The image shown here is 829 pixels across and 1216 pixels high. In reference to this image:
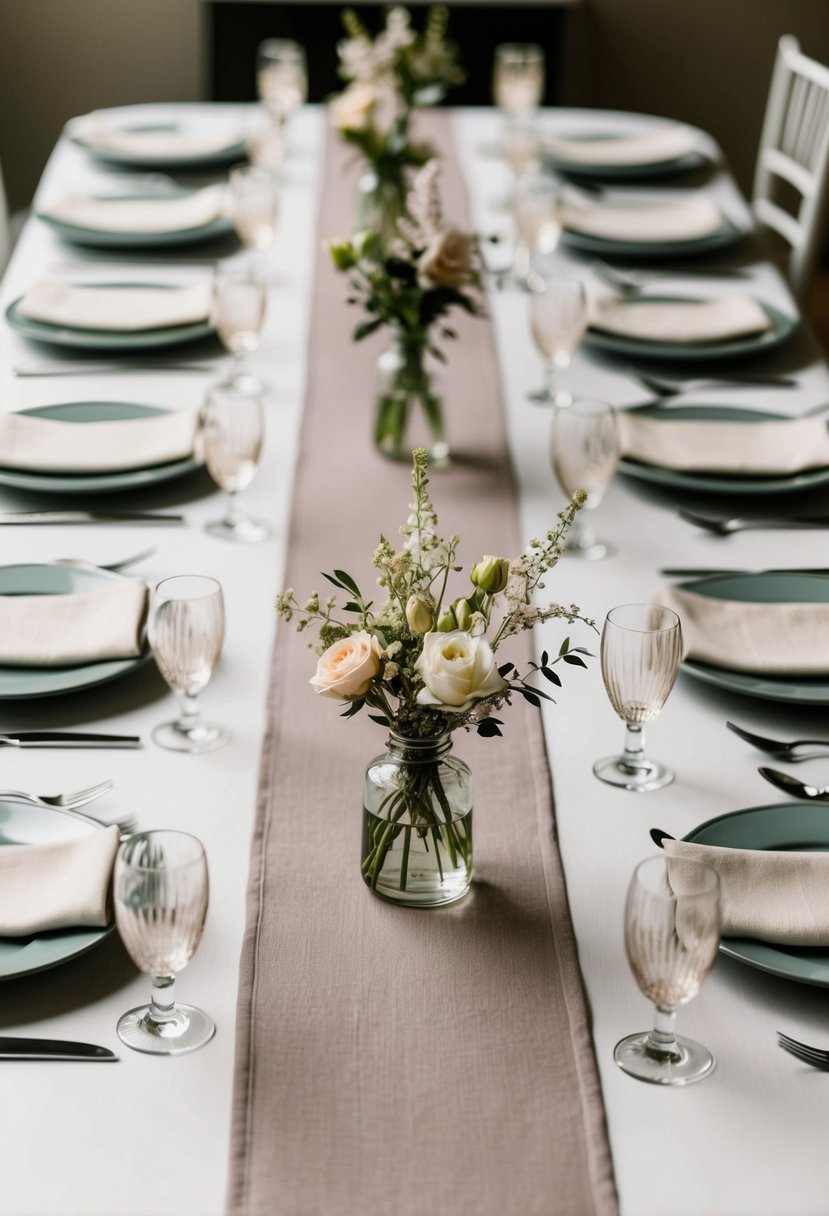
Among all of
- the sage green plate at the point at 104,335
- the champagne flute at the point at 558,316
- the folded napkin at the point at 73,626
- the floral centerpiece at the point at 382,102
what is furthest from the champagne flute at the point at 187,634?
the floral centerpiece at the point at 382,102

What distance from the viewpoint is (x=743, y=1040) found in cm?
106

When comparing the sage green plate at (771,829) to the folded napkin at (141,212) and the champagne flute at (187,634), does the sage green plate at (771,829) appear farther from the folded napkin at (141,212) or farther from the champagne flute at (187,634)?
the folded napkin at (141,212)

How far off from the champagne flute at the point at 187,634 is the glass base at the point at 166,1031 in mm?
357

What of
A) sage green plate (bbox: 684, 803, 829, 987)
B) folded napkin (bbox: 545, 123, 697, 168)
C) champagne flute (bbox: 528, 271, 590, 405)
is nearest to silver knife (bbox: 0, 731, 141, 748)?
sage green plate (bbox: 684, 803, 829, 987)

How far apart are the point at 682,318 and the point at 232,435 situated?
3.12 feet

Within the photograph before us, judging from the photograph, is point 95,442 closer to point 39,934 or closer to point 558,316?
point 558,316

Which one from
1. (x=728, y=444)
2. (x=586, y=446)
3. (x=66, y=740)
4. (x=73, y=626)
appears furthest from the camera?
(x=728, y=444)

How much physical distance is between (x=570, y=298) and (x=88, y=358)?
75 centimetres

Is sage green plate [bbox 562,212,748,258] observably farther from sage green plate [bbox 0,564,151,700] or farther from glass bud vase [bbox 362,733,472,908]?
glass bud vase [bbox 362,733,472,908]

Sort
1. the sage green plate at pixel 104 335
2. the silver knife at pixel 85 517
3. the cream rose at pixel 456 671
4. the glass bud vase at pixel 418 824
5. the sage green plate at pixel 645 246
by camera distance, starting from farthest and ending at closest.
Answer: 1. the sage green plate at pixel 645 246
2. the sage green plate at pixel 104 335
3. the silver knife at pixel 85 517
4. the glass bud vase at pixel 418 824
5. the cream rose at pixel 456 671

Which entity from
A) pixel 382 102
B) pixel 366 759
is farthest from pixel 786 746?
pixel 382 102

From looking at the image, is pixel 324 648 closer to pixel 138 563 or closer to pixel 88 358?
pixel 138 563

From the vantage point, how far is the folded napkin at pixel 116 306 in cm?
229

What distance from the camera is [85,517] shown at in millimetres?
1792
